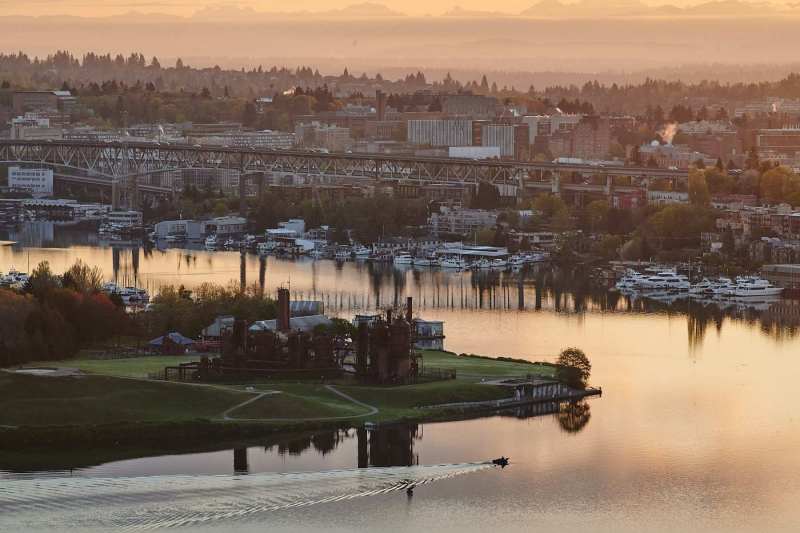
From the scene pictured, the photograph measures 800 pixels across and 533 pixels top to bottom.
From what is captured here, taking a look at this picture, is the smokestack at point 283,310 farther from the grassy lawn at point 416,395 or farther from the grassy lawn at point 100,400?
the grassy lawn at point 100,400

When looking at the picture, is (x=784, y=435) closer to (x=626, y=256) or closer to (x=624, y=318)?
(x=624, y=318)

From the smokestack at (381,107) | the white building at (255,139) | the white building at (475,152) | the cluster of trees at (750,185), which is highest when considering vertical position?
the smokestack at (381,107)

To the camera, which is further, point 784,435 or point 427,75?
point 427,75

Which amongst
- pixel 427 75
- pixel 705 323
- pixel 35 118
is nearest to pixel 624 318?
pixel 705 323

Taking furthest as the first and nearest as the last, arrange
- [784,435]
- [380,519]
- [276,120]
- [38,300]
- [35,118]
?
[276,120] < [35,118] < [38,300] < [784,435] < [380,519]

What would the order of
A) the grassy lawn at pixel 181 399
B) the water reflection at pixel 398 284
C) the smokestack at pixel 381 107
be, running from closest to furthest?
1. the grassy lawn at pixel 181 399
2. the water reflection at pixel 398 284
3. the smokestack at pixel 381 107

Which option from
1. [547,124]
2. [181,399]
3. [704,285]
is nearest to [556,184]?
[704,285]

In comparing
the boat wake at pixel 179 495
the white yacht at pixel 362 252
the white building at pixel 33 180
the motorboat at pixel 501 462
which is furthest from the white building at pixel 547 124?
the boat wake at pixel 179 495

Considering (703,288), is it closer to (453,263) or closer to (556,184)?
(453,263)
